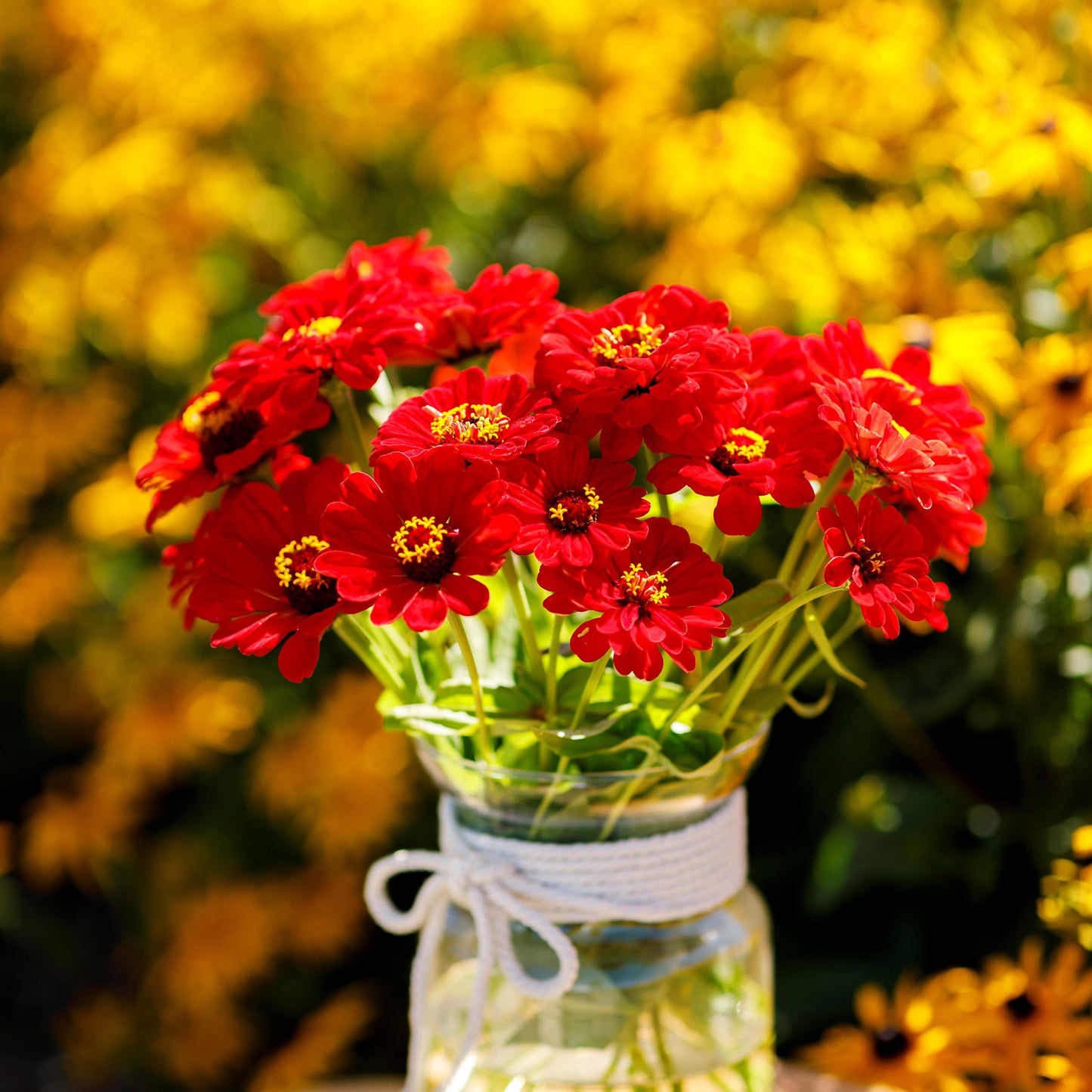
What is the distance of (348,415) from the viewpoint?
516 millimetres

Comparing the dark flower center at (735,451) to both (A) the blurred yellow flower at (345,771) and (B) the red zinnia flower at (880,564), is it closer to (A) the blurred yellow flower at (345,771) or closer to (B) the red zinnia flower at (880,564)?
(B) the red zinnia flower at (880,564)

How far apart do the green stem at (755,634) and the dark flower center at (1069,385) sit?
414 mm

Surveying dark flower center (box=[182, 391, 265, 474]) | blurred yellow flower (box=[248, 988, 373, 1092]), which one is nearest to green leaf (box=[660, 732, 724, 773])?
dark flower center (box=[182, 391, 265, 474])

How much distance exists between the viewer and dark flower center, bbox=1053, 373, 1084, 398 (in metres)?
0.78

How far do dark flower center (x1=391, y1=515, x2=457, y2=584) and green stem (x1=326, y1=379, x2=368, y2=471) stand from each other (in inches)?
3.7

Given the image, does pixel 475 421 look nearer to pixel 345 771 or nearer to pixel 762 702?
pixel 762 702

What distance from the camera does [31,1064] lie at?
6.06 feet

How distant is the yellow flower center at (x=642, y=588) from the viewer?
418mm

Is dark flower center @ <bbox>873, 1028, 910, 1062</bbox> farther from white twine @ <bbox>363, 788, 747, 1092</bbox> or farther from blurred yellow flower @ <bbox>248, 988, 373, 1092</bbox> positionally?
blurred yellow flower @ <bbox>248, 988, 373, 1092</bbox>

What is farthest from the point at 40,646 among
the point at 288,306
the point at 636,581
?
the point at 636,581

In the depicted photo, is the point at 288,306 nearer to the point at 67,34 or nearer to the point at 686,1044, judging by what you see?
the point at 686,1044

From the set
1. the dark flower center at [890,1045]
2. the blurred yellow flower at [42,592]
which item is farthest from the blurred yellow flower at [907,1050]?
the blurred yellow flower at [42,592]

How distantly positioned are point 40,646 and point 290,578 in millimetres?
1500

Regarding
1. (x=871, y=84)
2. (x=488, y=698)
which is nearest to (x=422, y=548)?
(x=488, y=698)
